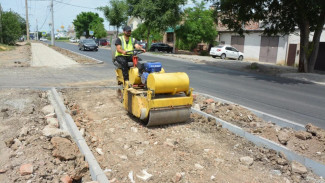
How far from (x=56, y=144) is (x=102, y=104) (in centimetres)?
299

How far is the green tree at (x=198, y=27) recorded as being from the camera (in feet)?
114

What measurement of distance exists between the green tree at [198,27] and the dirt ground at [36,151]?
30.9 meters

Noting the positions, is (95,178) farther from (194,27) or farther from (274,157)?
(194,27)

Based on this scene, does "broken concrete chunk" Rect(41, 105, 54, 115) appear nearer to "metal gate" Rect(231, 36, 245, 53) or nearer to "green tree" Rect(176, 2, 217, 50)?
"metal gate" Rect(231, 36, 245, 53)

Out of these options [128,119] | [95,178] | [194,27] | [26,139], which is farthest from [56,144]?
[194,27]

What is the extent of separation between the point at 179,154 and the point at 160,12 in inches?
1276

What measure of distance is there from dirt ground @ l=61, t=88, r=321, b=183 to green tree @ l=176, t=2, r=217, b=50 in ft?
99.1

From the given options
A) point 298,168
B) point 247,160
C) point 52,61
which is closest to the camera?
point 298,168

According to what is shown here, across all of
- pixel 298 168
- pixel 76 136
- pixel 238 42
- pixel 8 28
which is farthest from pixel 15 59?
pixel 8 28

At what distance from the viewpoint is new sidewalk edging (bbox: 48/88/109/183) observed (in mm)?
3601

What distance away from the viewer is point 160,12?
35000 millimetres

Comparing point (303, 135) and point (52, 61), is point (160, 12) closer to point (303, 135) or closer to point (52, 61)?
point (52, 61)

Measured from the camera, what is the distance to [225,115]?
648 cm

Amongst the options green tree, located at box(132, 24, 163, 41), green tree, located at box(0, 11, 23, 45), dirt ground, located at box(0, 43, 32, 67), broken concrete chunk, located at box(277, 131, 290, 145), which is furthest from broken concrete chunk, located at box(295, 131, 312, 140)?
green tree, located at box(0, 11, 23, 45)
